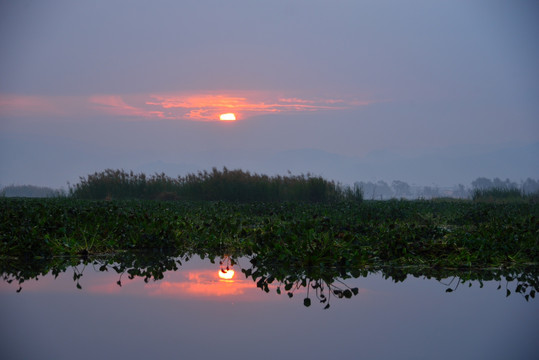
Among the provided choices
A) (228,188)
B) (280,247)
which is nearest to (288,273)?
(280,247)

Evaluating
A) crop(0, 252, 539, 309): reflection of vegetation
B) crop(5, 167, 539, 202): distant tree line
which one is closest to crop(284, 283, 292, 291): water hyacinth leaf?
crop(0, 252, 539, 309): reflection of vegetation

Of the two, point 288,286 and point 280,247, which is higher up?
point 280,247

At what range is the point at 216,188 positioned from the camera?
2377 centimetres

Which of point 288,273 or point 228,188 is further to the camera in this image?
point 228,188

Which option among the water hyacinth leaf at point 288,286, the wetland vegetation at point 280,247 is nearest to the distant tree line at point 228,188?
the wetland vegetation at point 280,247

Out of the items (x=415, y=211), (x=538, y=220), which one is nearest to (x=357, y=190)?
(x=415, y=211)

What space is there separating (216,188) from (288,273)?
15.9m

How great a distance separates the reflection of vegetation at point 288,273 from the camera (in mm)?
7332

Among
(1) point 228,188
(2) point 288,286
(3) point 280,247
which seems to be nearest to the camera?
(2) point 288,286

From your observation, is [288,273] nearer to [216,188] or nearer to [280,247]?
[280,247]

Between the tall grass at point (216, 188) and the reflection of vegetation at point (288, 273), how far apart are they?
13087mm

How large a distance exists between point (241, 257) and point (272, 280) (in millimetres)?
2458

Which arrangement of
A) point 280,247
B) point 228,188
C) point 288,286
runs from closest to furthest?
1. point 288,286
2. point 280,247
3. point 228,188

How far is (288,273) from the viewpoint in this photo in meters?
8.10
